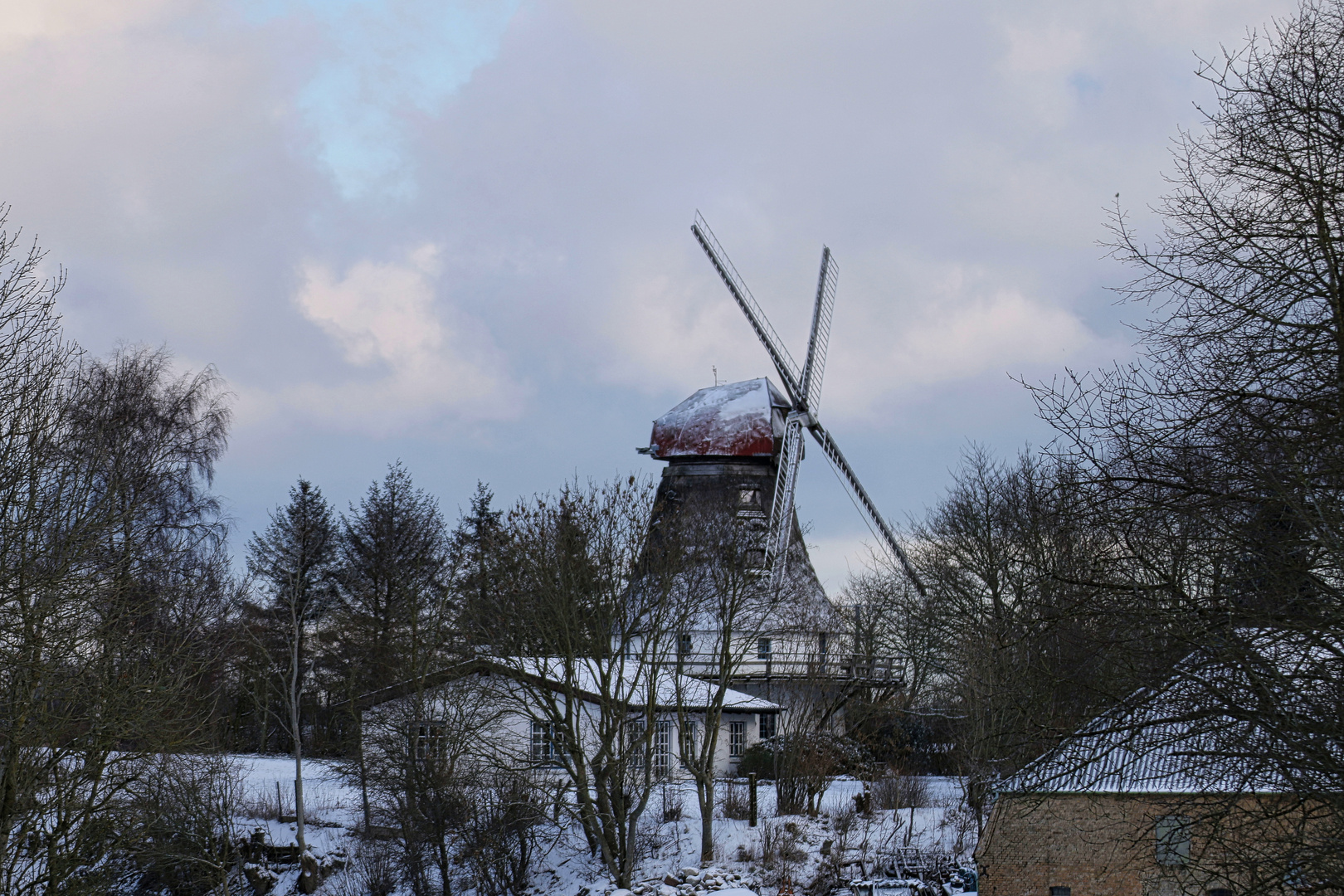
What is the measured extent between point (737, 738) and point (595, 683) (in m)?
11.8

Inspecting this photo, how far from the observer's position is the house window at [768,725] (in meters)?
35.0

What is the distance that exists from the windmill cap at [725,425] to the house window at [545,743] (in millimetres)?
11475

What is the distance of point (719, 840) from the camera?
84.2ft

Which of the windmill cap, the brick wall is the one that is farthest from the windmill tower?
the brick wall

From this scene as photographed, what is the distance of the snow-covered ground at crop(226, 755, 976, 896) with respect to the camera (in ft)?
77.8

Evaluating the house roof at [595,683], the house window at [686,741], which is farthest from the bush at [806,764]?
the house window at [686,741]

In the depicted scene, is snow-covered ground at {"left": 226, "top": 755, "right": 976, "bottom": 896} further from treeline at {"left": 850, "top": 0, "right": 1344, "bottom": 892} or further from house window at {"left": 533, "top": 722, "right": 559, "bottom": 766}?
treeline at {"left": 850, "top": 0, "right": 1344, "bottom": 892}

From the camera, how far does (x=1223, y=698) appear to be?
7.74 meters

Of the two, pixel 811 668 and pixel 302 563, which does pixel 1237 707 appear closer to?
pixel 811 668

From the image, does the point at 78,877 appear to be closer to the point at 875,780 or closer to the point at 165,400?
the point at 165,400

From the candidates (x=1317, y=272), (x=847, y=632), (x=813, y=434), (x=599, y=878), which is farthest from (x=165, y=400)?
(x=1317, y=272)

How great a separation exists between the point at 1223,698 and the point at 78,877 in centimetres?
1433

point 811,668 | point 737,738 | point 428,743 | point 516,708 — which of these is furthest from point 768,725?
point 428,743

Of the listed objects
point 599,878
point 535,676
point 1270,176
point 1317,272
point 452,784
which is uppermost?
point 1270,176
